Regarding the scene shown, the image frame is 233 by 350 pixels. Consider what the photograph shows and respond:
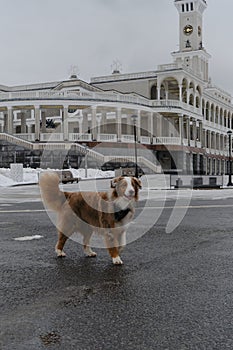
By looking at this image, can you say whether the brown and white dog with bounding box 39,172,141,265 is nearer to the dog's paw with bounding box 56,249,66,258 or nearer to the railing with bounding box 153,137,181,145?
the dog's paw with bounding box 56,249,66,258

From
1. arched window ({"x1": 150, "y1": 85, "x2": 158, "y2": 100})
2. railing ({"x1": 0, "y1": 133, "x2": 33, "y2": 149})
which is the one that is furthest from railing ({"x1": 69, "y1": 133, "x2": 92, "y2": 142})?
arched window ({"x1": 150, "y1": 85, "x2": 158, "y2": 100})

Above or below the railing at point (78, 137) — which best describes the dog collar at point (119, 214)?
below

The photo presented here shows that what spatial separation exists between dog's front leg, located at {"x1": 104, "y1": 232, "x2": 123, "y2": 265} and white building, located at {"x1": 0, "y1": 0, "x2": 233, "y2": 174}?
4328cm

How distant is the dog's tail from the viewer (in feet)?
22.8

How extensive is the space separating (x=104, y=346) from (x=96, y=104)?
53427mm

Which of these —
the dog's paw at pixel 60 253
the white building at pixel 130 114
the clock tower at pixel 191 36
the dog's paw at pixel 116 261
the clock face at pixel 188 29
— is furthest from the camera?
the clock face at pixel 188 29

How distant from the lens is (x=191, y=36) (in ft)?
306

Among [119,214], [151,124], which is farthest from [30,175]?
[119,214]

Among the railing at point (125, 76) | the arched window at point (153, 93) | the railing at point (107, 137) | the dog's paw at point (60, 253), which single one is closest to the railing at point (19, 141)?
the railing at point (107, 137)

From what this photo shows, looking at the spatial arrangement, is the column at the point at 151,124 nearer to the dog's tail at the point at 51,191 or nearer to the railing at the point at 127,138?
the railing at the point at 127,138

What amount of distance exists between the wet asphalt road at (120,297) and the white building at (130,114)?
4245 centimetres

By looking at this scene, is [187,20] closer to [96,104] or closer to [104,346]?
[96,104]

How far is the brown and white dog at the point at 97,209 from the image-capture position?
6.30 metres

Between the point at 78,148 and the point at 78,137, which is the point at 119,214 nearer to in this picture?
the point at 78,148
